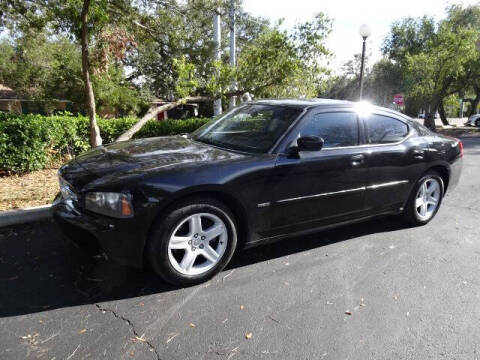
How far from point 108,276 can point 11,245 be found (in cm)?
135

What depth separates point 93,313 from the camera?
8.54 ft

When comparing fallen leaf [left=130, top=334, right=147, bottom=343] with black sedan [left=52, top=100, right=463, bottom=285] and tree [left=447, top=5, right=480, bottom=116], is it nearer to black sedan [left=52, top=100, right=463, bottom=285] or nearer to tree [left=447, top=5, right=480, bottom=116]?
black sedan [left=52, top=100, right=463, bottom=285]

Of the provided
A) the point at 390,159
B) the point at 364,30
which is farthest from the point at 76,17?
the point at 364,30

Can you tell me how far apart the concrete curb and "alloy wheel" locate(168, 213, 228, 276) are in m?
2.01

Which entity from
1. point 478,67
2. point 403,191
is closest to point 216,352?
point 403,191

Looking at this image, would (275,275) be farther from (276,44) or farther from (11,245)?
(276,44)

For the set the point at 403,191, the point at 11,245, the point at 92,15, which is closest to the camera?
the point at 11,245

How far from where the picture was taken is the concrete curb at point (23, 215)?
4.17m

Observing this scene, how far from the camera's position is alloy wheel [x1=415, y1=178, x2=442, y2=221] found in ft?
14.9

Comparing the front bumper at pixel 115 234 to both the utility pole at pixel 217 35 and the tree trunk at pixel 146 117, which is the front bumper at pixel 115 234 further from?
the utility pole at pixel 217 35

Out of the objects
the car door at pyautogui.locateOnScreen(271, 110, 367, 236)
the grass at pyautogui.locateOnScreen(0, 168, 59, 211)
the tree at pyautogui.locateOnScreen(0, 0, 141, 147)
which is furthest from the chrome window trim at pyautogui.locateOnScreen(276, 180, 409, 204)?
the tree at pyautogui.locateOnScreen(0, 0, 141, 147)

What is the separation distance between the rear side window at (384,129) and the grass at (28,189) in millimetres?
4179

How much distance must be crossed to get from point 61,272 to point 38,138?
449 cm

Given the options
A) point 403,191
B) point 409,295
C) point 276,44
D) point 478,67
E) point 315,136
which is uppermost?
point 478,67
